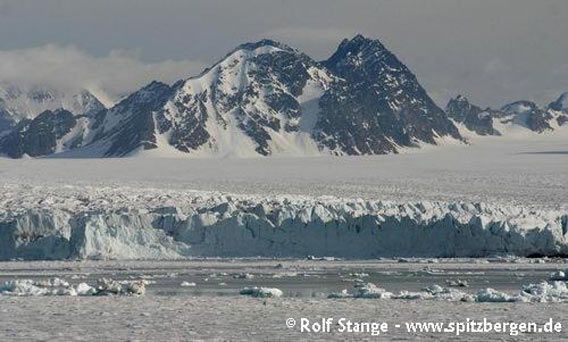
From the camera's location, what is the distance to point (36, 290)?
2077 cm

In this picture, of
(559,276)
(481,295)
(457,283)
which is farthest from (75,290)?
(559,276)

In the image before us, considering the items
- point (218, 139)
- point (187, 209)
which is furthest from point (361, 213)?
point (218, 139)

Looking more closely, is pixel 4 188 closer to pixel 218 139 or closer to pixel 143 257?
pixel 143 257

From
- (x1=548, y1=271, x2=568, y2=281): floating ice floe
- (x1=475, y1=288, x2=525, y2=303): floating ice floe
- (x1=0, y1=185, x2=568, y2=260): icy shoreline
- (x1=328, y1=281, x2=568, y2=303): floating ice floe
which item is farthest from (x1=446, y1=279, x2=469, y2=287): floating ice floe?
(x1=0, y1=185, x2=568, y2=260): icy shoreline

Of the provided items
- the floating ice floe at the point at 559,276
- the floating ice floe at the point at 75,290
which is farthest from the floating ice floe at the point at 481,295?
the floating ice floe at the point at 75,290

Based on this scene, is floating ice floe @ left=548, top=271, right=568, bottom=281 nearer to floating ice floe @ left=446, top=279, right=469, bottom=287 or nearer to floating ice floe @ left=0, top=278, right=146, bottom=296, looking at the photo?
floating ice floe @ left=446, top=279, right=469, bottom=287

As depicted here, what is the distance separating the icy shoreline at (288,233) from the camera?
34.1 metres

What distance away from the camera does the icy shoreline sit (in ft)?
112

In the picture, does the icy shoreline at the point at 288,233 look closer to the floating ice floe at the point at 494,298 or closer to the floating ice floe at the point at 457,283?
the floating ice floe at the point at 457,283

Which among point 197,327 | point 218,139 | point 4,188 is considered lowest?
point 197,327

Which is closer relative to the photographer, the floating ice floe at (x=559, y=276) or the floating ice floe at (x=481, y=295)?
the floating ice floe at (x=481, y=295)

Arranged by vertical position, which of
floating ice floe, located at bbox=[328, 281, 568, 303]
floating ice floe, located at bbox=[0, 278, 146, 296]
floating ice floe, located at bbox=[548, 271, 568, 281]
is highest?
floating ice floe, located at bbox=[548, 271, 568, 281]

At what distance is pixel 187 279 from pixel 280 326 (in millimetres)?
10783

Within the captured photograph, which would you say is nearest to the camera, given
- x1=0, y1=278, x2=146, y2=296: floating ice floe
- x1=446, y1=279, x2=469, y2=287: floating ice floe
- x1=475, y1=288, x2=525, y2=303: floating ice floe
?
x1=475, y1=288, x2=525, y2=303: floating ice floe
